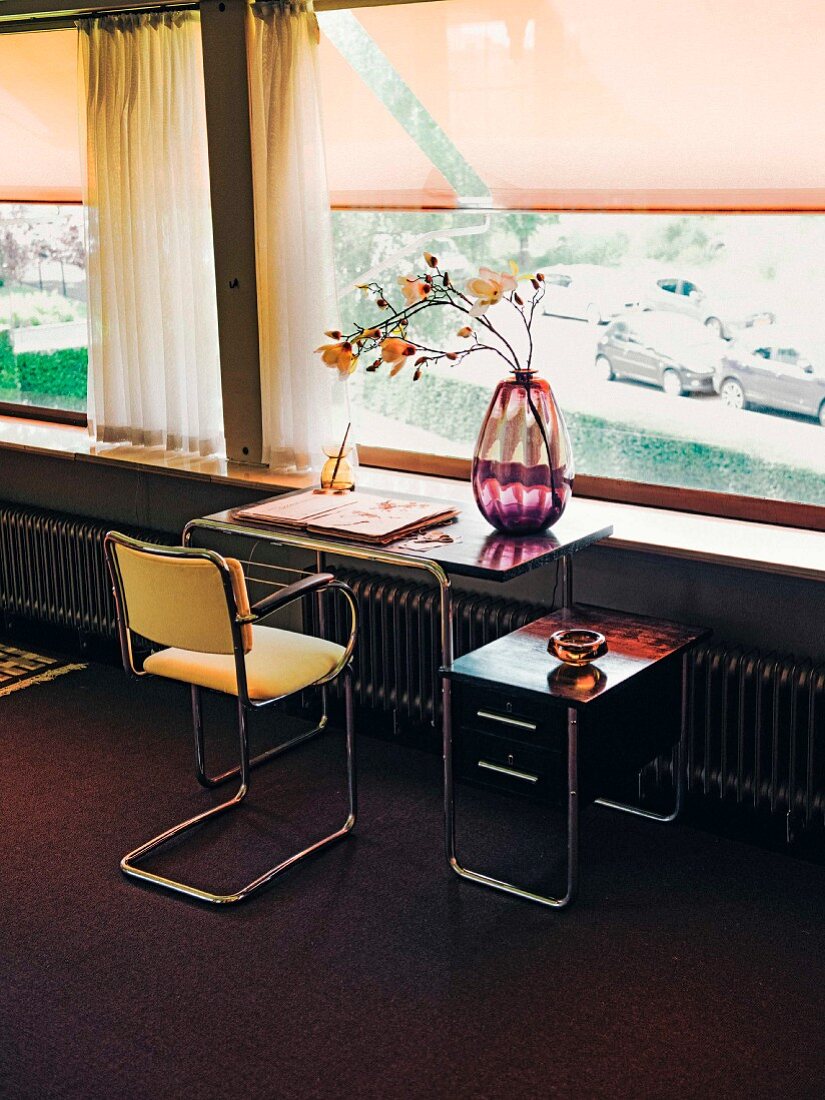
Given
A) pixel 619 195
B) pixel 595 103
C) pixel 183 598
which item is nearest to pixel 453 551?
pixel 183 598

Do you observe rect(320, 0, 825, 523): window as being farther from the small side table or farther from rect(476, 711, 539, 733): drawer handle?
rect(476, 711, 539, 733): drawer handle

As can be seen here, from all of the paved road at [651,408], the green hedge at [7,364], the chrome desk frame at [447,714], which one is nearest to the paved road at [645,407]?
the paved road at [651,408]

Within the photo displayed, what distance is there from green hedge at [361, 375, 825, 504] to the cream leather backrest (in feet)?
4.12

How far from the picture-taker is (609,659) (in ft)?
10.3

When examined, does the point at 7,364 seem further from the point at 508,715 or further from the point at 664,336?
the point at 508,715

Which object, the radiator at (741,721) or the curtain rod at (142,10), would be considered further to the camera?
the curtain rod at (142,10)

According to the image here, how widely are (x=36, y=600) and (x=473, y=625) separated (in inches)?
77.0

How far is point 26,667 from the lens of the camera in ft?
15.5

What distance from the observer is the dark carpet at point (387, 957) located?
251 cm

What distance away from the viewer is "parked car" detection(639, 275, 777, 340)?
348 cm

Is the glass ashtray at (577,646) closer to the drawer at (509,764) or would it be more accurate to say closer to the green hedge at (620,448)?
the drawer at (509,764)

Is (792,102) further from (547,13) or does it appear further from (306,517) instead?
(306,517)

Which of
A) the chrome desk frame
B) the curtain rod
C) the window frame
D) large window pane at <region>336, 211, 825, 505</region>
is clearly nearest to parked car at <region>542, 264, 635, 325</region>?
large window pane at <region>336, 211, 825, 505</region>

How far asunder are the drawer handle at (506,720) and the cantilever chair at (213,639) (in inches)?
16.5
